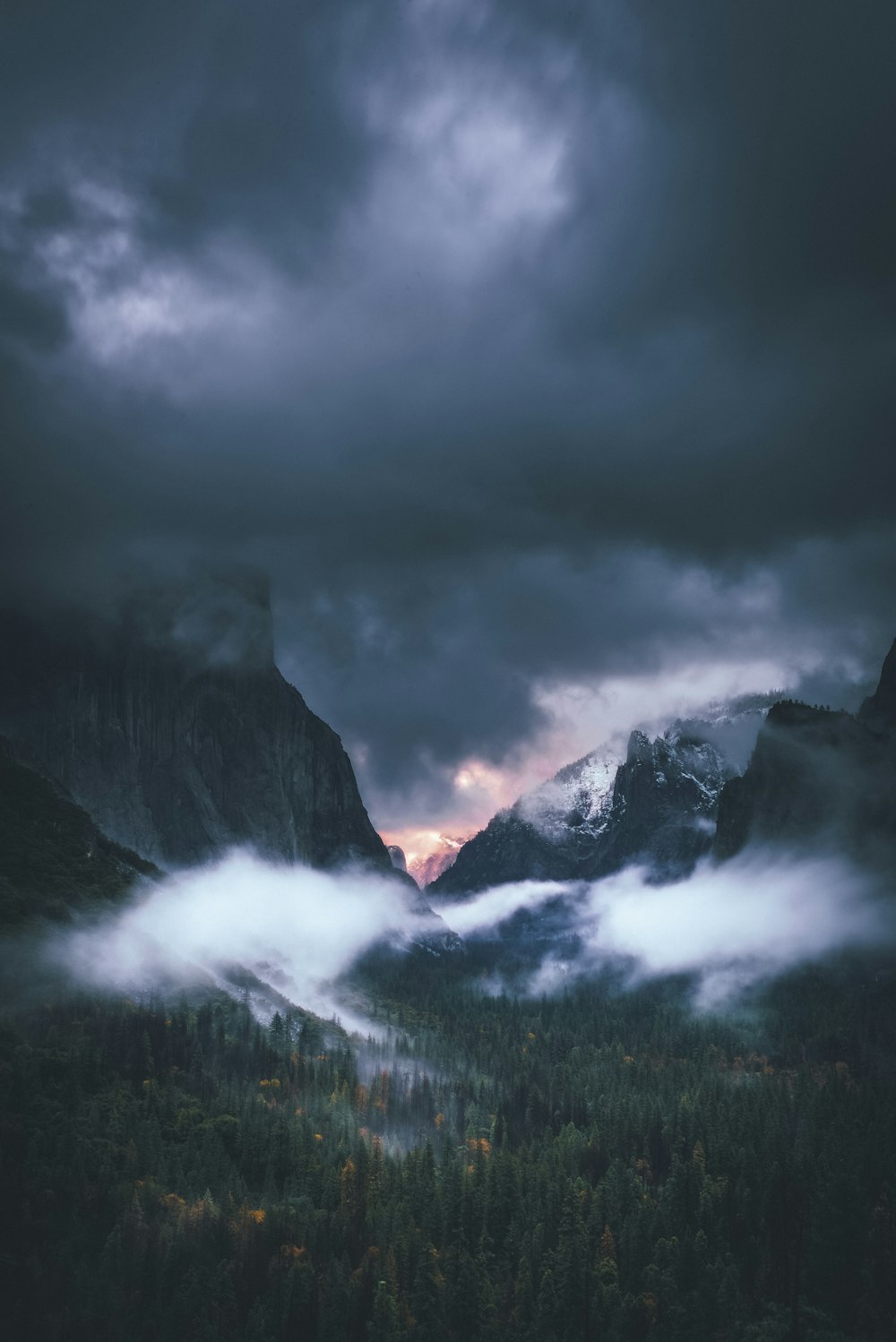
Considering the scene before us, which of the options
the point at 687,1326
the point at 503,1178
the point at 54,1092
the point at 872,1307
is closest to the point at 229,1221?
the point at 54,1092

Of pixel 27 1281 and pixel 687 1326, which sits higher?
pixel 27 1281

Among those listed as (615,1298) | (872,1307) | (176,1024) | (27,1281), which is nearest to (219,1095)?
(176,1024)

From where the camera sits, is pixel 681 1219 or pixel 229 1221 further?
pixel 681 1219

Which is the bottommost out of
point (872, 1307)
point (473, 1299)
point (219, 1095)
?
point (872, 1307)

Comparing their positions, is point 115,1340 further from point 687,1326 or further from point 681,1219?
point 681,1219

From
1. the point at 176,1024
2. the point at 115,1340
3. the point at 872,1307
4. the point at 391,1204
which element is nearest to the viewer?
the point at 115,1340

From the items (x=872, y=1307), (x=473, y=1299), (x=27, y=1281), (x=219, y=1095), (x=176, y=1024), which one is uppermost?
(x=176, y=1024)

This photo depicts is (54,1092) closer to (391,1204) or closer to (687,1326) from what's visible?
(391,1204)

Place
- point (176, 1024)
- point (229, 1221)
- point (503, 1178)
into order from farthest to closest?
1. point (176, 1024)
2. point (503, 1178)
3. point (229, 1221)

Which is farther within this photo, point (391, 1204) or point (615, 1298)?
point (391, 1204)
